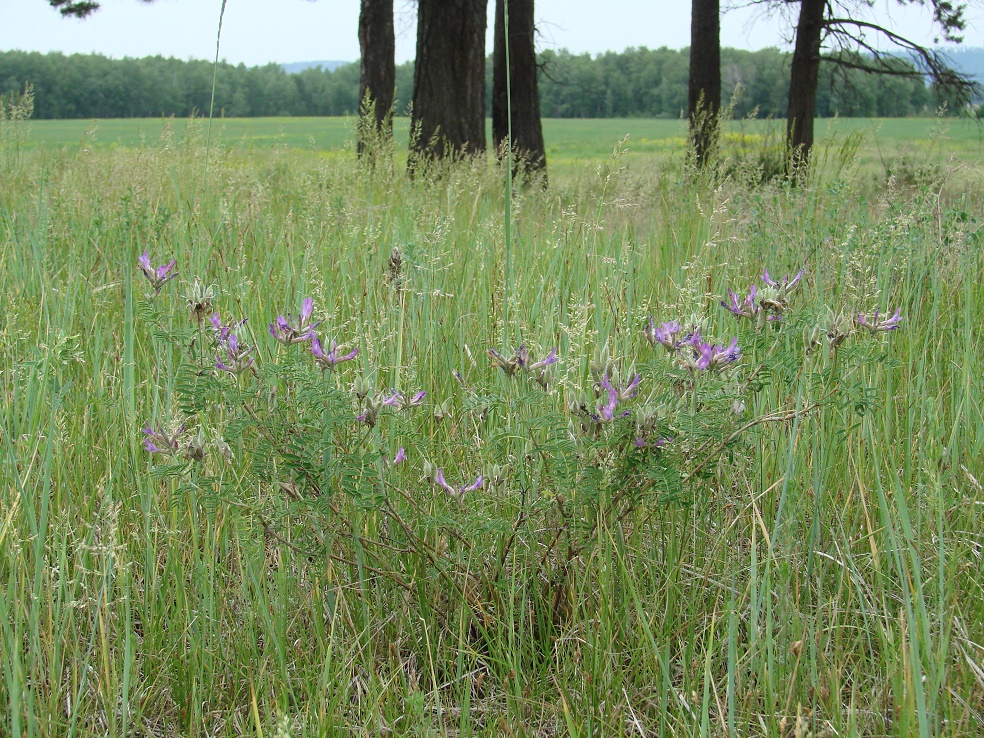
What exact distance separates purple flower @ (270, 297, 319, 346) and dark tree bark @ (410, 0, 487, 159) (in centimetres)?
571

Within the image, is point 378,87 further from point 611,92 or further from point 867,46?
point 611,92

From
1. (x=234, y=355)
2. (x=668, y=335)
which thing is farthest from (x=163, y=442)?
(x=668, y=335)

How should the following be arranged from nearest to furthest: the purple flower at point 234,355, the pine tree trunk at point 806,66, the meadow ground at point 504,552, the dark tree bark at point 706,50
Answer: the meadow ground at point 504,552 → the purple flower at point 234,355 → the dark tree bark at point 706,50 → the pine tree trunk at point 806,66

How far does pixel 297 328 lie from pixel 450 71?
6195mm

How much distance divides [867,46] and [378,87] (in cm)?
615

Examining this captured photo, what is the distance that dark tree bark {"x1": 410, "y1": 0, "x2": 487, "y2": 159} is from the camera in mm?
6984

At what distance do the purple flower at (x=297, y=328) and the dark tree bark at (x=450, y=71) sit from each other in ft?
18.7

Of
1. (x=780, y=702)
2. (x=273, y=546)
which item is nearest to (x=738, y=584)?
(x=780, y=702)

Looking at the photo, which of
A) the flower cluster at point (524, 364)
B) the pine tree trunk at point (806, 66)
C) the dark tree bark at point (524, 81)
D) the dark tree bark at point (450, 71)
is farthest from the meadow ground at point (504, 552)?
the pine tree trunk at point (806, 66)

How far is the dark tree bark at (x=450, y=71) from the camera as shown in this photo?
6984mm

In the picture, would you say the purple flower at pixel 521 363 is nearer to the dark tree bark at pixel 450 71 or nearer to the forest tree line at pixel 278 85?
the dark tree bark at pixel 450 71

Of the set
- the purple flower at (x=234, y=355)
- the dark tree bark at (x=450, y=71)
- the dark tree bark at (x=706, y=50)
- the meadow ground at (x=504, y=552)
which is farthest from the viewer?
the dark tree bark at (x=706, y=50)

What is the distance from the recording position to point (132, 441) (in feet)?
5.29

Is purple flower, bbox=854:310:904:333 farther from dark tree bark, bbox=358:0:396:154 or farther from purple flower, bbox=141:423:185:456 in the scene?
dark tree bark, bbox=358:0:396:154
